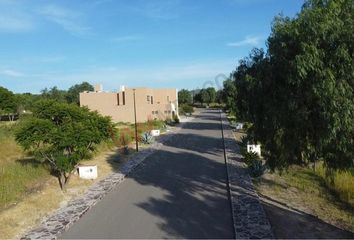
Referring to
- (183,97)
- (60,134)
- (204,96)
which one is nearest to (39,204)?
(60,134)

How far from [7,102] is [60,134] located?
71292mm

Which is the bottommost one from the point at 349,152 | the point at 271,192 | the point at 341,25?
the point at 271,192

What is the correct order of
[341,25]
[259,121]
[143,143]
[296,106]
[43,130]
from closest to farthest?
[341,25] → [296,106] → [259,121] → [43,130] → [143,143]

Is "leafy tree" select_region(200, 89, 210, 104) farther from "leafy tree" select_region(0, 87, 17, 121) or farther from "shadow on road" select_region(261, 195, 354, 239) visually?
"shadow on road" select_region(261, 195, 354, 239)

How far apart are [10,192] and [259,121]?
8657mm

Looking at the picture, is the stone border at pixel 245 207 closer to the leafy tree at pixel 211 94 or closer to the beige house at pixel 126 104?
the beige house at pixel 126 104

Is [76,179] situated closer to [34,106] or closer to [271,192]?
[34,106]

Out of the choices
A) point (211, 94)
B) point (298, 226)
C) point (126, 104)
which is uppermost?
point (211, 94)

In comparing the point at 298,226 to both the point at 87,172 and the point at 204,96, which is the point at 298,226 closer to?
the point at 87,172

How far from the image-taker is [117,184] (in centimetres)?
1745

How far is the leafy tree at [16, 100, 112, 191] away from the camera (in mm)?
16312

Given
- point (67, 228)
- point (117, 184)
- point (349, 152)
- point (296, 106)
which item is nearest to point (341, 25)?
point (296, 106)

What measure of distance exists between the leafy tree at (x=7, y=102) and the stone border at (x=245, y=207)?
6866cm

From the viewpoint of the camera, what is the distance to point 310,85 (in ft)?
32.3
